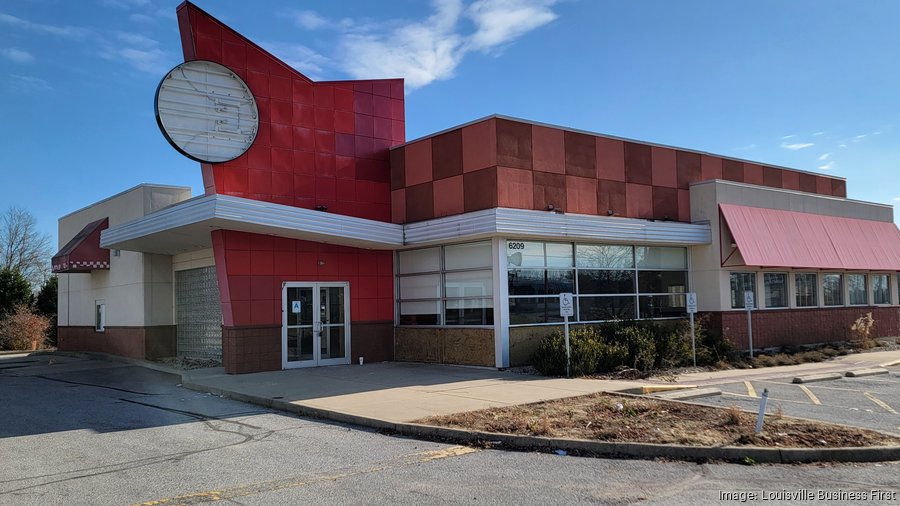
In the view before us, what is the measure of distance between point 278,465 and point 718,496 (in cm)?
490

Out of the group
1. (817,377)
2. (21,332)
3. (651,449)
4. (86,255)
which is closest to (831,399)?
(817,377)

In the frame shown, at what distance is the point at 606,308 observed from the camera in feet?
62.5

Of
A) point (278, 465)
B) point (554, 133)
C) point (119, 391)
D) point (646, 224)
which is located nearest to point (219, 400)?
point (119, 391)

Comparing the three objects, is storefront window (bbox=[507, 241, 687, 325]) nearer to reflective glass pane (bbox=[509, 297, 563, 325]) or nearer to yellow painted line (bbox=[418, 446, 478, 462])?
reflective glass pane (bbox=[509, 297, 563, 325])

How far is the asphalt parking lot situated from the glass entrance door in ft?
33.2

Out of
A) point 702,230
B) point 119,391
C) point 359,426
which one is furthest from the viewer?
point 702,230

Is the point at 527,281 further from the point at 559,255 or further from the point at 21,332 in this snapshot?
the point at 21,332

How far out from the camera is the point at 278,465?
7891 mm

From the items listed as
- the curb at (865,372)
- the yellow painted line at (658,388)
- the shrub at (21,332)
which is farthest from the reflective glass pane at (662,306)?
the shrub at (21,332)

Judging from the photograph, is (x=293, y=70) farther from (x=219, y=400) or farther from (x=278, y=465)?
(x=278, y=465)

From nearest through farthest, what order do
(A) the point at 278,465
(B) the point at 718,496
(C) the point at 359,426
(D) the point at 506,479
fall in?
(B) the point at 718,496 < (D) the point at 506,479 < (A) the point at 278,465 < (C) the point at 359,426

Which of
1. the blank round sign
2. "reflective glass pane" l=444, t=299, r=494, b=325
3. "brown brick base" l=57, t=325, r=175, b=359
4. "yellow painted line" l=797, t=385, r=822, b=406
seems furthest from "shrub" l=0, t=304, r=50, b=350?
"yellow painted line" l=797, t=385, r=822, b=406

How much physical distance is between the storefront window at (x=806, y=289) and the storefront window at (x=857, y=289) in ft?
7.51

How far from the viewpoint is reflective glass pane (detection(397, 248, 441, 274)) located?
18922 millimetres
